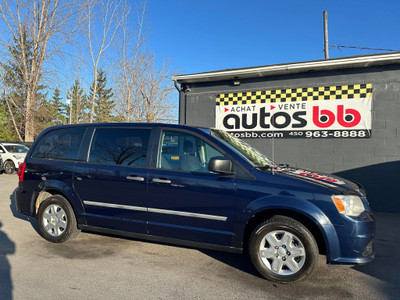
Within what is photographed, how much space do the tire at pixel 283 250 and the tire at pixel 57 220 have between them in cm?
265

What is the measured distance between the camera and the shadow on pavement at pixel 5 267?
2.89m

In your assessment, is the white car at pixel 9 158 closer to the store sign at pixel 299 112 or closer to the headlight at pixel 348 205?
the store sign at pixel 299 112

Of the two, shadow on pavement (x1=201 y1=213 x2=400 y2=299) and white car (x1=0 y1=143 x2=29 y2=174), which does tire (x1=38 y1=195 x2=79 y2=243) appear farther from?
white car (x1=0 y1=143 x2=29 y2=174)

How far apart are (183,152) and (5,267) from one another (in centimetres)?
252

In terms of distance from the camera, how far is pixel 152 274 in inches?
133

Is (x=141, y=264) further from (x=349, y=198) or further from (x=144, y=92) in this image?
(x=144, y=92)

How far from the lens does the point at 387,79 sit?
6.87 meters

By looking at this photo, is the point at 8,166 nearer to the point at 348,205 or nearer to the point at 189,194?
the point at 189,194

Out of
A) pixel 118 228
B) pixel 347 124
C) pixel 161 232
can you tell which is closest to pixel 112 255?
pixel 118 228

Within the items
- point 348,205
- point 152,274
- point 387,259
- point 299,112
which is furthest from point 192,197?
point 299,112

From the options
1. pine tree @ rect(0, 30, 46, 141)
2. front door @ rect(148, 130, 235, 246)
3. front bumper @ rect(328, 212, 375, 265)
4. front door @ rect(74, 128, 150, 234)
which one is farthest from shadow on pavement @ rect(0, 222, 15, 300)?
pine tree @ rect(0, 30, 46, 141)

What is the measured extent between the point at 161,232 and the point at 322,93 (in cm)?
575

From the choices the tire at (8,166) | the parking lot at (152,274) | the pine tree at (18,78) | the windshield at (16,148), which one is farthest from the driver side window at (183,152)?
the pine tree at (18,78)

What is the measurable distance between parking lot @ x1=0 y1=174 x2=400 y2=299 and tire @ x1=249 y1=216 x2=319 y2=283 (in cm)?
14
